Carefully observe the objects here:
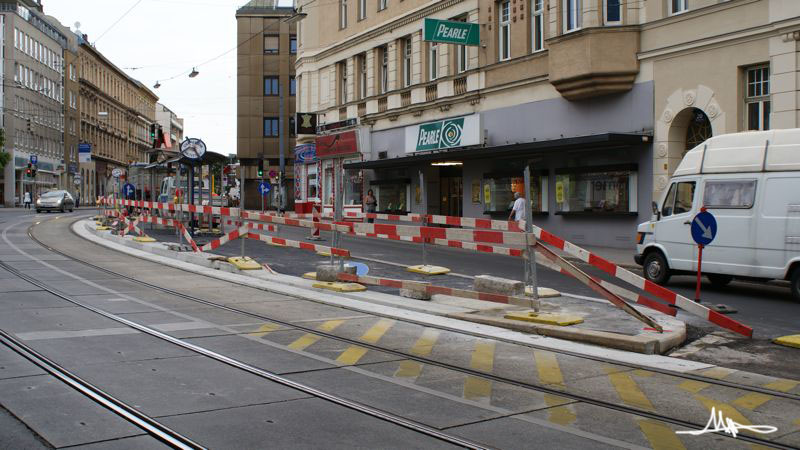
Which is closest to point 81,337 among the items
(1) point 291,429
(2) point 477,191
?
(1) point 291,429

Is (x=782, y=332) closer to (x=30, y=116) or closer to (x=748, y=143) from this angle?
(x=748, y=143)

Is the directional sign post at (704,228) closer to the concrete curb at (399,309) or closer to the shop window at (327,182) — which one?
the concrete curb at (399,309)

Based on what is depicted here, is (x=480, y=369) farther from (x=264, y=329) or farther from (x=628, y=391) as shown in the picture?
(x=264, y=329)

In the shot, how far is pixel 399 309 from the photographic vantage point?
37.0ft

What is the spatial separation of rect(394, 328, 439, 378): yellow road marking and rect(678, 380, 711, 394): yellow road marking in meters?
2.35

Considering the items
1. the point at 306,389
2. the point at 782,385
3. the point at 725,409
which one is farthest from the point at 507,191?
the point at 306,389

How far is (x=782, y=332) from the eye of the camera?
984cm

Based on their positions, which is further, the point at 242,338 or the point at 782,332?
the point at 782,332

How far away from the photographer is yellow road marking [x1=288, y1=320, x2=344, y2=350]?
8273 millimetres

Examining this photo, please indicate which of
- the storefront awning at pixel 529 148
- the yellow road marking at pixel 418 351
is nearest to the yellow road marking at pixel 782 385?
the yellow road marking at pixel 418 351

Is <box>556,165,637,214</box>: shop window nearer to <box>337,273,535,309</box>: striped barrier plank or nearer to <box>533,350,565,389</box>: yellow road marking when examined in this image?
<box>337,273,535,309</box>: striped barrier plank

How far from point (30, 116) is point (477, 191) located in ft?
191

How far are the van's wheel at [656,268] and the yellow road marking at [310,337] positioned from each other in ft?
25.3

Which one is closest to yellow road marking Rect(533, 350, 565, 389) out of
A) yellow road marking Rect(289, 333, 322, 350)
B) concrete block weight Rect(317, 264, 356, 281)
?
yellow road marking Rect(289, 333, 322, 350)
